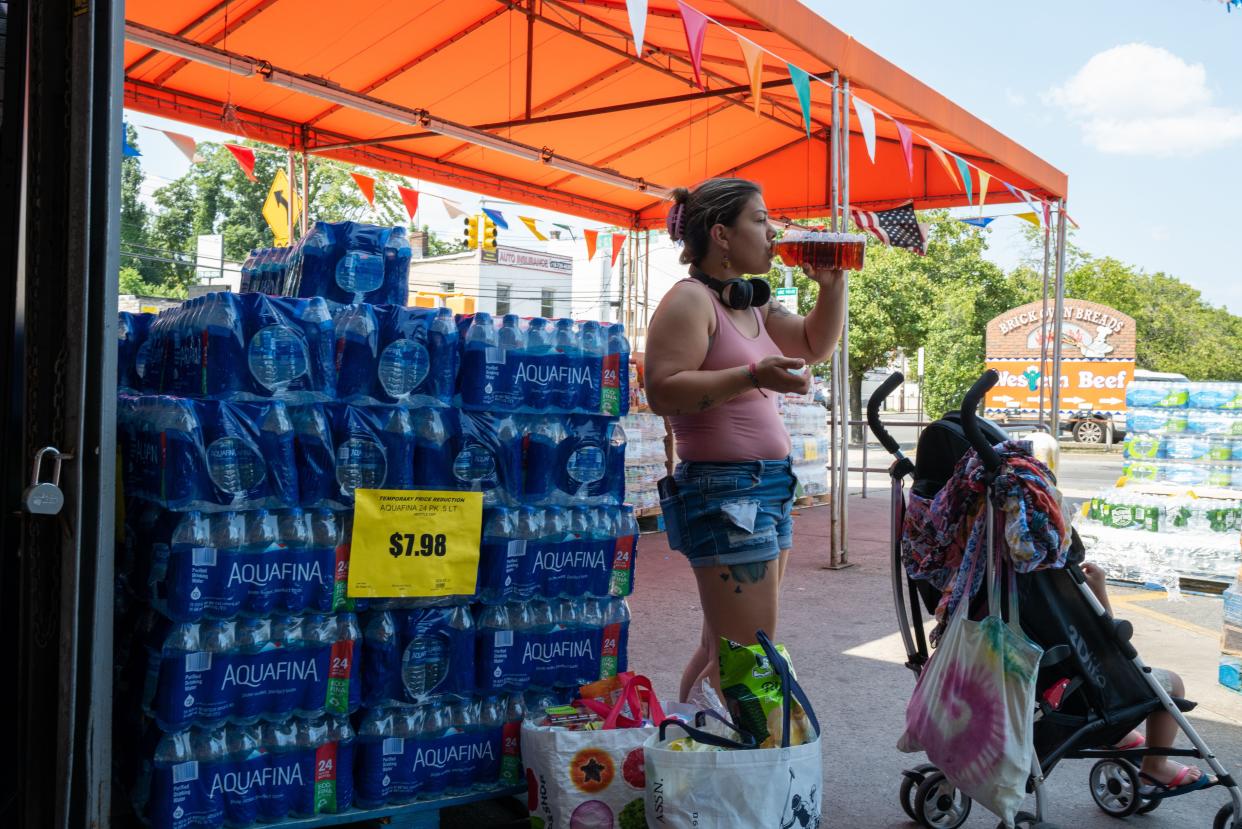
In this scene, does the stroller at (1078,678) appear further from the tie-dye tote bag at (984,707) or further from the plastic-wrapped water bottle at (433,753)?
the plastic-wrapped water bottle at (433,753)

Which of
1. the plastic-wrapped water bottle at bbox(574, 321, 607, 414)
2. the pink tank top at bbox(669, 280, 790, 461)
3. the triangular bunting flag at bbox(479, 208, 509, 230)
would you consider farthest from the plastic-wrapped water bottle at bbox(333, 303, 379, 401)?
the triangular bunting flag at bbox(479, 208, 509, 230)

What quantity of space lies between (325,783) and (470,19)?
7224 millimetres

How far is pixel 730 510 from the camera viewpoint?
297 centimetres

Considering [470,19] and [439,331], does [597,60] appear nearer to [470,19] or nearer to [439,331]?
[470,19]

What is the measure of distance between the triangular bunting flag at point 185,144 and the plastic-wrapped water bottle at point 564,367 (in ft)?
24.5

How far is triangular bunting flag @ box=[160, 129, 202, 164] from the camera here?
933cm

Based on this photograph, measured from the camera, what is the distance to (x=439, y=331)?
9.98 feet

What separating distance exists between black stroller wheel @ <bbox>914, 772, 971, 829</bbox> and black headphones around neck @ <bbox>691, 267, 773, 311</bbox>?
1648 mm

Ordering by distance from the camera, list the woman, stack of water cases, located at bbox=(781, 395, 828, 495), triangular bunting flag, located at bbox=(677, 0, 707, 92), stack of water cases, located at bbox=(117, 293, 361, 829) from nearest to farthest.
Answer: stack of water cases, located at bbox=(117, 293, 361, 829), the woman, triangular bunting flag, located at bbox=(677, 0, 707, 92), stack of water cases, located at bbox=(781, 395, 828, 495)

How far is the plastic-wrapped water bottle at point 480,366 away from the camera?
309 centimetres

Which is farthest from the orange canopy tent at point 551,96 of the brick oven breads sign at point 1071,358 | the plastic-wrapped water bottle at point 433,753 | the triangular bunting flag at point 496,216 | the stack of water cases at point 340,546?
the brick oven breads sign at point 1071,358

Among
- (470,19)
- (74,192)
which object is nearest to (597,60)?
(470,19)

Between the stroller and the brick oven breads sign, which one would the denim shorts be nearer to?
the stroller

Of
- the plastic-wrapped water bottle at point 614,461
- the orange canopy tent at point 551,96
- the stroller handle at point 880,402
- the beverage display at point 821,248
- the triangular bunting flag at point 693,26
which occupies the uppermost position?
the orange canopy tent at point 551,96
